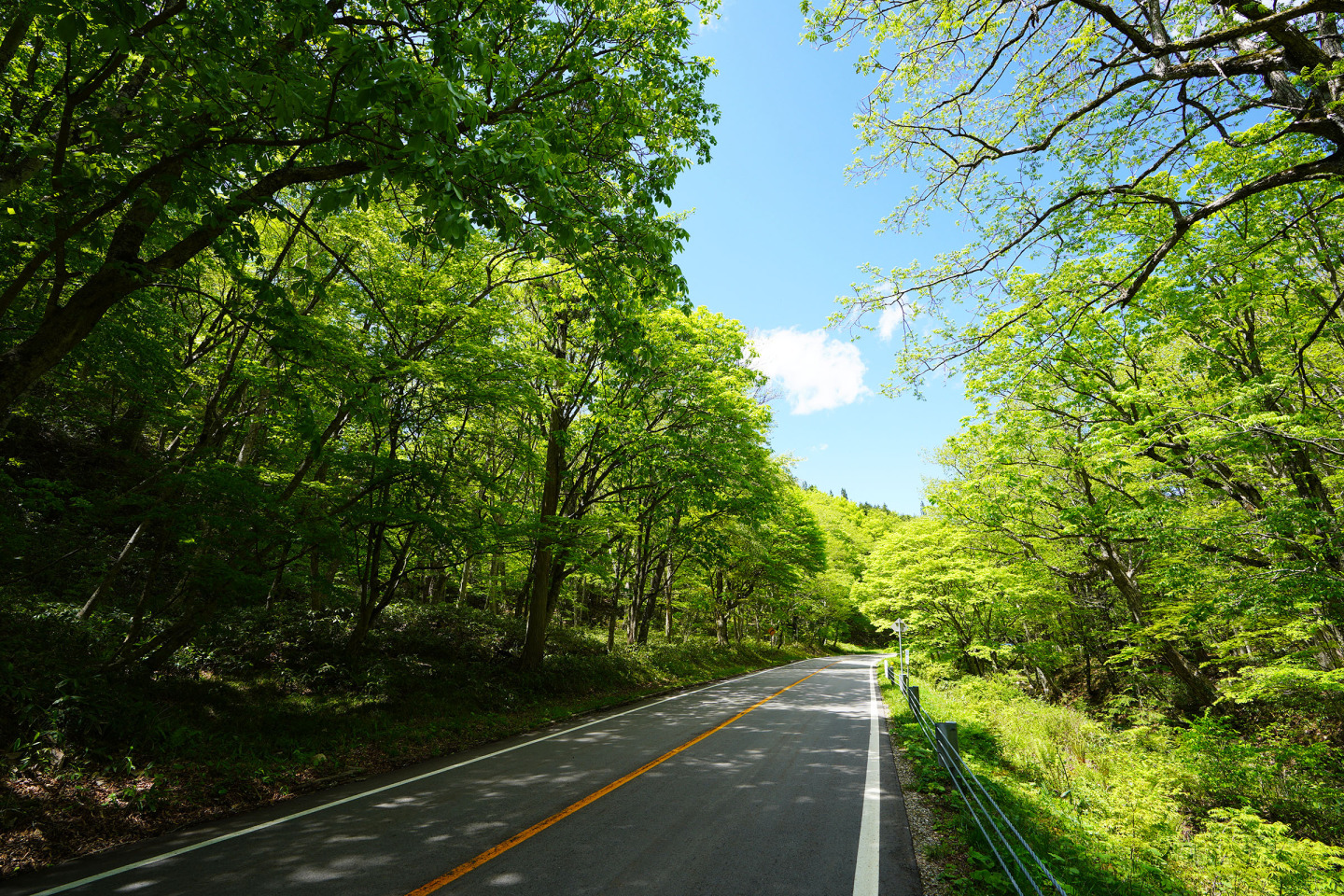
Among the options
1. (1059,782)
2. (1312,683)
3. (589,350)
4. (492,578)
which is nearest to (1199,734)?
(1312,683)

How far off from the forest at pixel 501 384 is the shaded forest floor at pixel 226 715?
0.21 feet

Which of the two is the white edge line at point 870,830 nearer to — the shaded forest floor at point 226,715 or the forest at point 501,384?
the forest at point 501,384

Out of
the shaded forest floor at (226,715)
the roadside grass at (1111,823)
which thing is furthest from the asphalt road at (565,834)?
the roadside grass at (1111,823)

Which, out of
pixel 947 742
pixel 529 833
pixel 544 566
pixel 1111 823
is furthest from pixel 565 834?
pixel 544 566

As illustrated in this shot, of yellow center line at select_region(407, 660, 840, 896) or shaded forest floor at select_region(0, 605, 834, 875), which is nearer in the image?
yellow center line at select_region(407, 660, 840, 896)

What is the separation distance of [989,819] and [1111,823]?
10.7ft

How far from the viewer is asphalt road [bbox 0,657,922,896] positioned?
4.04 metres

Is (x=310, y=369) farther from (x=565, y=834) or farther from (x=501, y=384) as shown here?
(x=565, y=834)

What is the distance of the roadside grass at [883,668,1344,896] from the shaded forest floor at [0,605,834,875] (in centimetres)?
716

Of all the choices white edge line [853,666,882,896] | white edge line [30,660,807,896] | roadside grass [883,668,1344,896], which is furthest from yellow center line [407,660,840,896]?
roadside grass [883,668,1344,896]

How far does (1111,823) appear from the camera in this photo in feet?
20.1

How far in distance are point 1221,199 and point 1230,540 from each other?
8.02 m

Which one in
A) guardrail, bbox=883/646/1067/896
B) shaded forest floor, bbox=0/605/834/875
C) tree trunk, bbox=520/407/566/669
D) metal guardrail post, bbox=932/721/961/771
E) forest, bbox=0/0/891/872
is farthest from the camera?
tree trunk, bbox=520/407/566/669

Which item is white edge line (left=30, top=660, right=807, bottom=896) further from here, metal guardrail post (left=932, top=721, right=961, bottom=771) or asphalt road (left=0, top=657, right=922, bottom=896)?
metal guardrail post (left=932, top=721, right=961, bottom=771)
